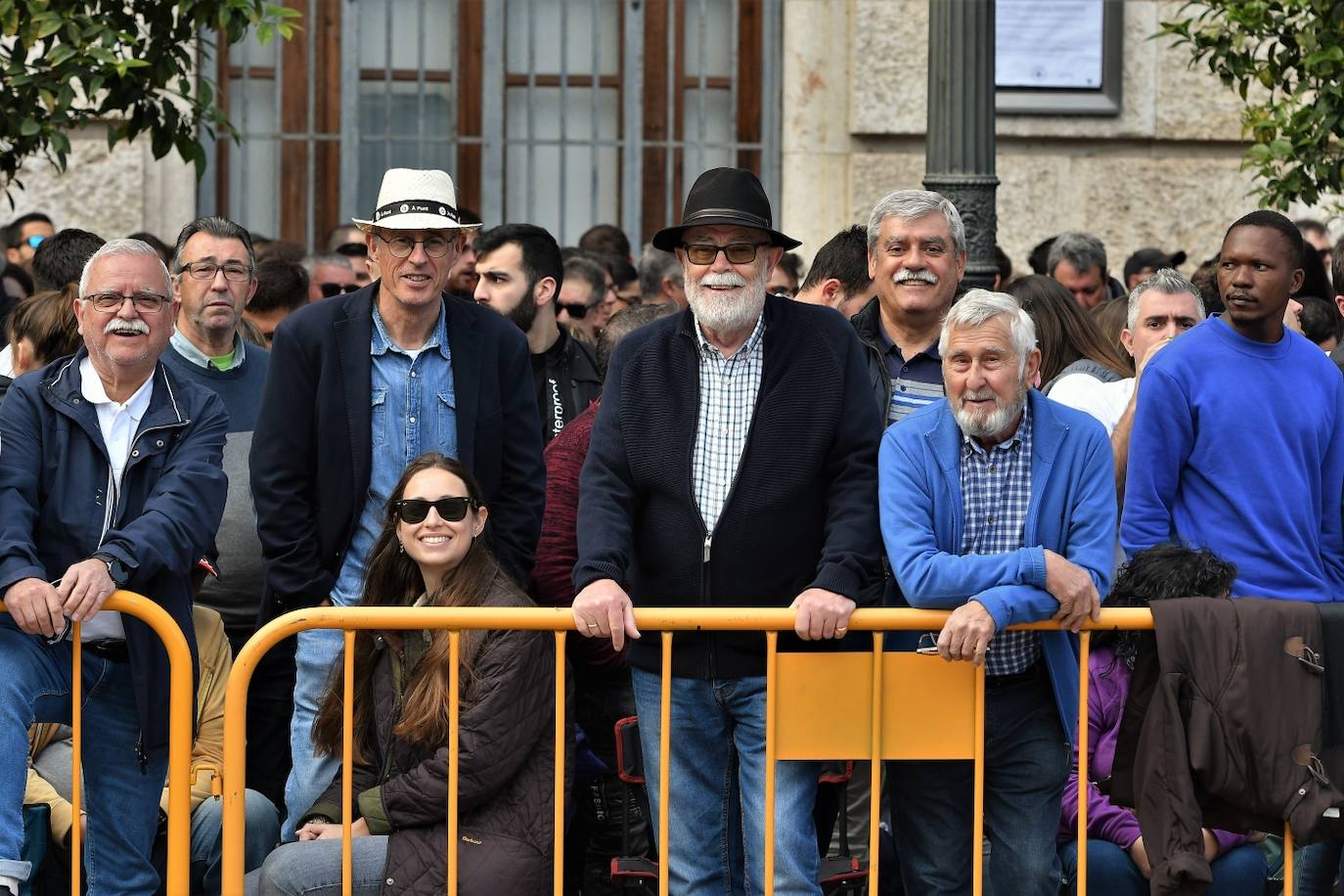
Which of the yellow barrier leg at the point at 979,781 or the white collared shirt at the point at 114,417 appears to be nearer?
the yellow barrier leg at the point at 979,781

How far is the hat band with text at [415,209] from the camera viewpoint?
558 cm

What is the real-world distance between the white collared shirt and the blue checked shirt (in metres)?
2.08

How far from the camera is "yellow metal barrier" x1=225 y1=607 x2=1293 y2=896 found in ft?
15.5

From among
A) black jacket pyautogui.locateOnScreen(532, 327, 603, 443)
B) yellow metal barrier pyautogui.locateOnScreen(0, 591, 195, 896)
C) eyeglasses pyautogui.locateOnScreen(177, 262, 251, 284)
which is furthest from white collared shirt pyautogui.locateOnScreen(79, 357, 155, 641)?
black jacket pyautogui.locateOnScreen(532, 327, 603, 443)

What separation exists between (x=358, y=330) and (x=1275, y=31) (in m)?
4.22

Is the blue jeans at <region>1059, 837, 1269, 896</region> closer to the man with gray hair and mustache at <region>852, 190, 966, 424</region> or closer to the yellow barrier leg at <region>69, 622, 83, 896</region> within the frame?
the man with gray hair and mustache at <region>852, 190, 966, 424</region>

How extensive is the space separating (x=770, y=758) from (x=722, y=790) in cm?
27

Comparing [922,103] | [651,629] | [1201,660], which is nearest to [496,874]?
[651,629]

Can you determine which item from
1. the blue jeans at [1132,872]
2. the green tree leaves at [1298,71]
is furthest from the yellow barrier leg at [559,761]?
the green tree leaves at [1298,71]

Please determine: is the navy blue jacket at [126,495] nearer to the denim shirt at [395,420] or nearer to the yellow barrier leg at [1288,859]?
the denim shirt at [395,420]

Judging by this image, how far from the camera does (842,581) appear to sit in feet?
15.7

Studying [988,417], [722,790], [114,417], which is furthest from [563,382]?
[988,417]

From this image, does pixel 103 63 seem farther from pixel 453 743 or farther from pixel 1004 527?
pixel 1004 527

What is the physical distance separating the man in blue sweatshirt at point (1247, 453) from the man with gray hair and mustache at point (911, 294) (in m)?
0.59
